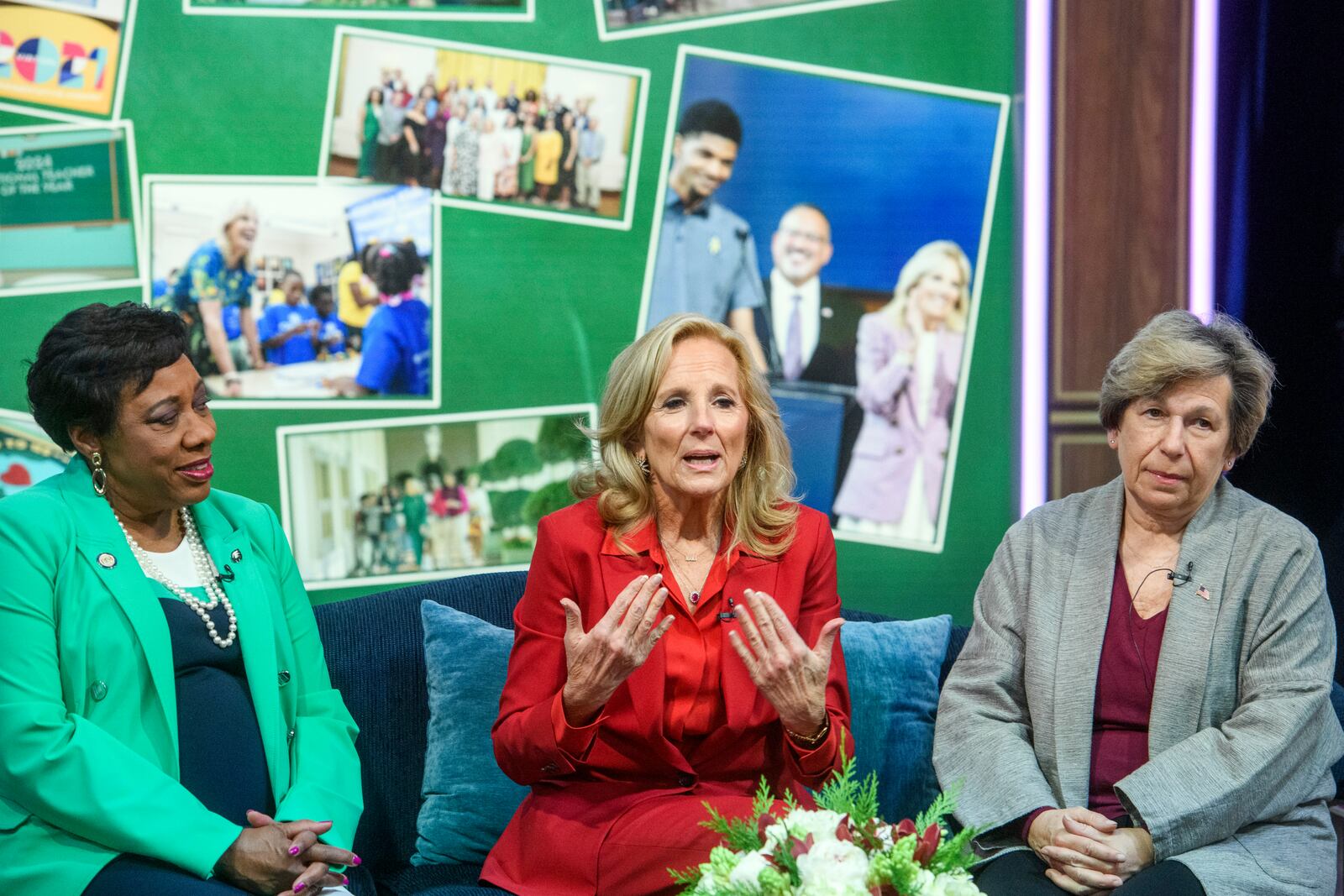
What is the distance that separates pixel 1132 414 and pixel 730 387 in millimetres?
819

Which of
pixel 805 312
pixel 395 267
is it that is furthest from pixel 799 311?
pixel 395 267

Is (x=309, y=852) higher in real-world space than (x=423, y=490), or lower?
Result: lower

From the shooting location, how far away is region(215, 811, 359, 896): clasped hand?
221 centimetres

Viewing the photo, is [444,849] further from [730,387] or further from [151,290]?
[151,290]

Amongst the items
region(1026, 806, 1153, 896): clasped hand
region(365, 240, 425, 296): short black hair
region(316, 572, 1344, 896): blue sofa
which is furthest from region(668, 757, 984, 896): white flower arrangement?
region(365, 240, 425, 296): short black hair

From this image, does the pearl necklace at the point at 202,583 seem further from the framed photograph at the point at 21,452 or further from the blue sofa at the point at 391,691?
the framed photograph at the point at 21,452

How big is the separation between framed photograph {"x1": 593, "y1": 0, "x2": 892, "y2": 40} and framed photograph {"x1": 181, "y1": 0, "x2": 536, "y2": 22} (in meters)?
0.20

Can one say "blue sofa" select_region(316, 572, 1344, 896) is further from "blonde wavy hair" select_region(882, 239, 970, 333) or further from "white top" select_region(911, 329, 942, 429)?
"blonde wavy hair" select_region(882, 239, 970, 333)

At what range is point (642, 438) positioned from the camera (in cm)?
256

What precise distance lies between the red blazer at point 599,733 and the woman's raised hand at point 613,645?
11 cm

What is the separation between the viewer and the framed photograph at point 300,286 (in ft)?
10.7

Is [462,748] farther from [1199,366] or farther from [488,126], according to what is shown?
[1199,366]

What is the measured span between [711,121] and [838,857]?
7.72 feet

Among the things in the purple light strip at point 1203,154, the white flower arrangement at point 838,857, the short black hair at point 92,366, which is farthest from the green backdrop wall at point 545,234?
the white flower arrangement at point 838,857
